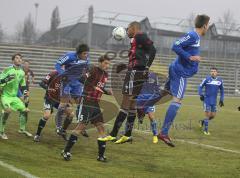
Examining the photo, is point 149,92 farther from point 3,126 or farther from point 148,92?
point 3,126

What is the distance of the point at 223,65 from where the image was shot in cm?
4475

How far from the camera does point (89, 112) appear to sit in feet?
33.0

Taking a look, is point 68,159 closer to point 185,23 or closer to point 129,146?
point 129,146

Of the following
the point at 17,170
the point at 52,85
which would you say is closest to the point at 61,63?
the point at 52,85

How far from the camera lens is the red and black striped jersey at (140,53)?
9.52 m

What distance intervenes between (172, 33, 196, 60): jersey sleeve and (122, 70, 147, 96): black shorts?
96 cm

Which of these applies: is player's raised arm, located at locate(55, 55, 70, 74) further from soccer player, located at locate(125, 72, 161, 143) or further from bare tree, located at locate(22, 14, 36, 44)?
bare tree, located at locate(22, 14, 36, 44)

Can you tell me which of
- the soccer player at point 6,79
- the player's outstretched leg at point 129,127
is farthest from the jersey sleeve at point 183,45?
the soccer player at point 6,79

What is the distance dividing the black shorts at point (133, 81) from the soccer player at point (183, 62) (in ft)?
1.91

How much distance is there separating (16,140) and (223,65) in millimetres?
35162

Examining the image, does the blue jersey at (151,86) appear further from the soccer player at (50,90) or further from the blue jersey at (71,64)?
the soccer player at (50,90)

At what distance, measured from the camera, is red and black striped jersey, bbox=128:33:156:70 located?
9.52 m

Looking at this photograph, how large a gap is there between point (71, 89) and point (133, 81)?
3.82 meters

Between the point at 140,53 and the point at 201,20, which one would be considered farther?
the point at 140,53
